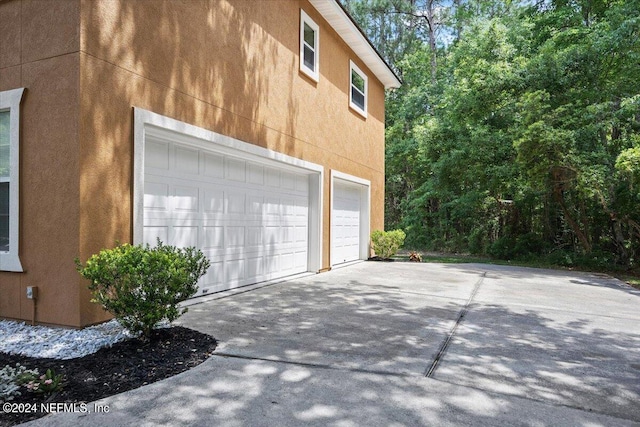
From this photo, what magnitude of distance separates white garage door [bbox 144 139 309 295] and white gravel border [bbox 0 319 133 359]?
56.2 inches

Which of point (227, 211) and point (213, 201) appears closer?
point (213, 201)

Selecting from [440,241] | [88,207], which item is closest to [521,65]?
[440,241]

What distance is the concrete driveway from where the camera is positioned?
109 inches

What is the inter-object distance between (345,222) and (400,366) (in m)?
8.23

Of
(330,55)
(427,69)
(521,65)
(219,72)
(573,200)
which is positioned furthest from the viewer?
(427,69)

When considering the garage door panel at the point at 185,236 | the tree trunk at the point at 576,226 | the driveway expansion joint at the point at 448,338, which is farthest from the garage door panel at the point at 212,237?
the tree trunk at the point at 576,226

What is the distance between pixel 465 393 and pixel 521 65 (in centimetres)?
1228

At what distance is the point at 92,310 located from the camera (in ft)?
14.9

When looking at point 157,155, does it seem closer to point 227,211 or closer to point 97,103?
point 97,103

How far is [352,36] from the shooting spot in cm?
1091

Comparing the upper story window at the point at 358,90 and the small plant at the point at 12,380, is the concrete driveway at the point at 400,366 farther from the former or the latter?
the upper story window at the point at 358,90

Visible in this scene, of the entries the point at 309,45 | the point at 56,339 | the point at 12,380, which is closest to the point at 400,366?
the point at 12,380

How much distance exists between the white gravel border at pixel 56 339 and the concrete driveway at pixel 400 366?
992mm

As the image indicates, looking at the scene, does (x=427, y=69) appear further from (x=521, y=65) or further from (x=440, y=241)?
(x=521, y=65)
